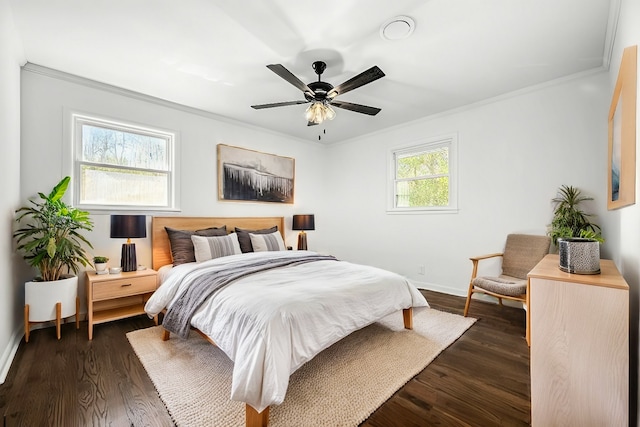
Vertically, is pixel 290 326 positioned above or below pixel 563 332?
below

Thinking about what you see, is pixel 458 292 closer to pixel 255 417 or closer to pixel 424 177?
pixel 424 177

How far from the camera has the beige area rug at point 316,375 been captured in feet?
5.16

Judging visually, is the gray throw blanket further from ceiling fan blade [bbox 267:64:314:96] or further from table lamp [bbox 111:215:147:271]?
ceiling fan blade [bbox 267:64:314:96]

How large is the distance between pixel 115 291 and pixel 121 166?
4.87 ft

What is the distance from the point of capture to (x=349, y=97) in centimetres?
343

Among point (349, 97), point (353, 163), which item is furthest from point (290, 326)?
point (353, 163)

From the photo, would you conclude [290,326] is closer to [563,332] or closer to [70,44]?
[563,332]

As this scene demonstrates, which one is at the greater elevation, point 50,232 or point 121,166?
point 121,166

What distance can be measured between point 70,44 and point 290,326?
2.96 metres

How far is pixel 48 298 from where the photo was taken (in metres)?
2.44

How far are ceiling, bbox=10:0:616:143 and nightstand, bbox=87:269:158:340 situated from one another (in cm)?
205

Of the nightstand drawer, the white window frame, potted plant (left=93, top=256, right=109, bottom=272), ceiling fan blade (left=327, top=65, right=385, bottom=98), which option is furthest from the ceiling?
the nightstand drawer

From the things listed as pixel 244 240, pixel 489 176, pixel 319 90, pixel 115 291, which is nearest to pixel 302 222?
pixel 244 240

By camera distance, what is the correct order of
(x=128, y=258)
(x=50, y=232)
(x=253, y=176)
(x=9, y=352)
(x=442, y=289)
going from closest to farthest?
(x=9, y=352) → (x=50, y=232) → (x=128, y=258) → (x=442, y=289) → (x=253, y=176)
